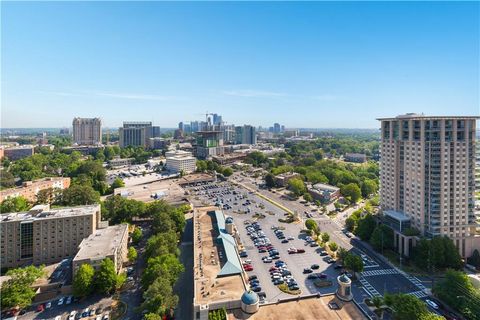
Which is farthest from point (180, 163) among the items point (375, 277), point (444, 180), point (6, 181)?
point (444, 180)

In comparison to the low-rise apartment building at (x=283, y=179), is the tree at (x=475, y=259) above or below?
below

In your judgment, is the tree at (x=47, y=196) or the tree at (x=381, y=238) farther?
the tree at (x=47, y=196)

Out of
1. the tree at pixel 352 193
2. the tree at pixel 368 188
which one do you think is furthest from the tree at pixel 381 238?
the tree at pixel 368 188

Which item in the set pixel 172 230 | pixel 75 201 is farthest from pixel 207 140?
pixel 172 230

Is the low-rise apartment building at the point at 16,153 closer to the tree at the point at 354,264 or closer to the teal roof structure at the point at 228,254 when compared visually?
the teal roof structure at the point at 228,254

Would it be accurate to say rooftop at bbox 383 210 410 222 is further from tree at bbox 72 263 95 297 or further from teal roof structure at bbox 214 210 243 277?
tree at bbox 72 263 95 297

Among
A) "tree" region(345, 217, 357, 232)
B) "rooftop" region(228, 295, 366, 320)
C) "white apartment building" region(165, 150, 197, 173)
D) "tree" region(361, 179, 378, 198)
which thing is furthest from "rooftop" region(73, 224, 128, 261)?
"tree" region(361, 179, 378, 198)

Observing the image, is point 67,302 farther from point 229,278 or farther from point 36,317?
point 229,278
